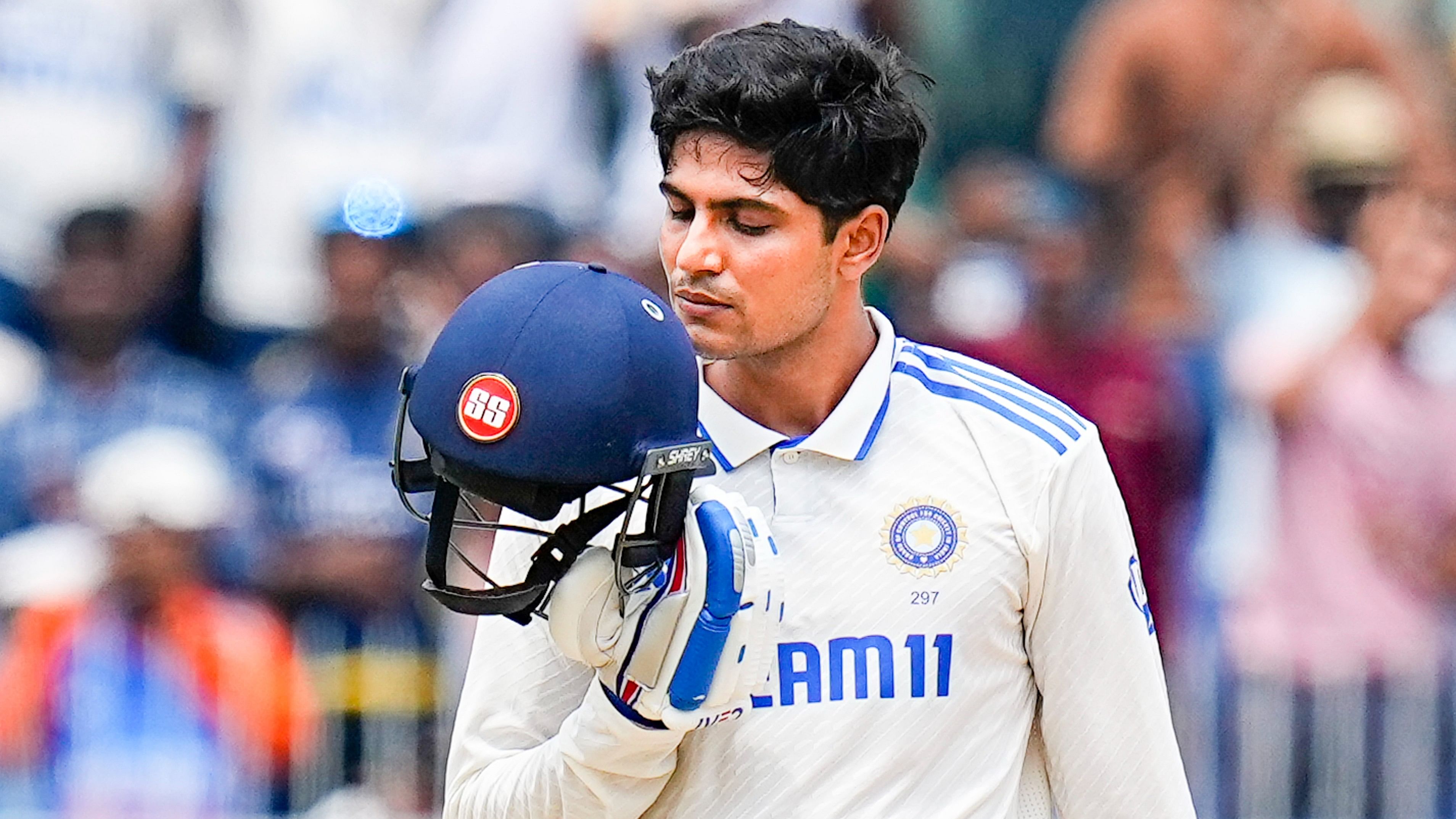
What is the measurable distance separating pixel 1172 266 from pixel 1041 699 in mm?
4261

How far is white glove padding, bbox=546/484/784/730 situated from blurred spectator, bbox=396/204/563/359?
4240 mm

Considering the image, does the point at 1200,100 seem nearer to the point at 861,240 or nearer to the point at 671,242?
the point at 861,240

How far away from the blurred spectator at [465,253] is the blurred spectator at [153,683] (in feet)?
2.94

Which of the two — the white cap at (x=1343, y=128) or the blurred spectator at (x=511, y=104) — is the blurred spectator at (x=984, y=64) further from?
the blurred spectator at (x=511, y=104)

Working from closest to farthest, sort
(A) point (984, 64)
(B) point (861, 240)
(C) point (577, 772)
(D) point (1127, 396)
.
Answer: (C) point (577, 772) < (B) point (861, 240) < (D) point (1127, 396) < (A) point (984, 64)

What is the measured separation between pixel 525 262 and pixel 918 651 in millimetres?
4256

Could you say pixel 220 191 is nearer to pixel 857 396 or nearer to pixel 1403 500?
pixel 1403 500

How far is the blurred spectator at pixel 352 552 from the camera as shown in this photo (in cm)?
641

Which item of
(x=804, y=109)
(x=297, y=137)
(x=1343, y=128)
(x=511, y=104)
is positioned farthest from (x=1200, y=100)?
(x=804, y=109)

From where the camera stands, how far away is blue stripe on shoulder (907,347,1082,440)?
10.3 ft

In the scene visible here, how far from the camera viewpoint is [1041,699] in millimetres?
3150

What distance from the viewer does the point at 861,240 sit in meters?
3.24

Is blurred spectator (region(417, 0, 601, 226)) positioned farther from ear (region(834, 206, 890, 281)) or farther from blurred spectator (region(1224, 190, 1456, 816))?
ear (region(834, 206, 890, 281))

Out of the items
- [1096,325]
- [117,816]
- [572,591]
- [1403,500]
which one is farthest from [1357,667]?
[572,591]
